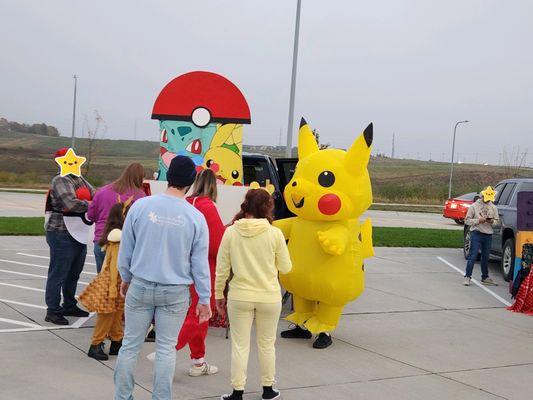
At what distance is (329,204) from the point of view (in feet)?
22.6

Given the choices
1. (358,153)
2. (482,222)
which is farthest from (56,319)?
(482,222)

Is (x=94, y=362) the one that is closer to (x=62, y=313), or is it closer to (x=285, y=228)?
(x=62, y=313)

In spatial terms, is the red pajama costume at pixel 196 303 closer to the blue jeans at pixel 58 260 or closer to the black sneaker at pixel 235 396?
the black sneaker at pixel 235 396

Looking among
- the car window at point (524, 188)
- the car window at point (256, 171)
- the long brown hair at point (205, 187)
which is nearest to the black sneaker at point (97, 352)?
the long brown hair at point (205, 187)

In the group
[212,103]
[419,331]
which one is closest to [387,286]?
[419,331]

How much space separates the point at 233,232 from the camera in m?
5.29

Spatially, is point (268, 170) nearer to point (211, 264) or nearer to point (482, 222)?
point (482, 222)

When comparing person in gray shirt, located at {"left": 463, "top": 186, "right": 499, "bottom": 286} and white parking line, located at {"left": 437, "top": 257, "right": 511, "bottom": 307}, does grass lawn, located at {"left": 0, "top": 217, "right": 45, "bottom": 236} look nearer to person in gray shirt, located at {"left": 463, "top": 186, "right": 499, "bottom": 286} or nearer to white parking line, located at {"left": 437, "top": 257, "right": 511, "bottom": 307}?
white parking line, located at {"left": 437, "top": 257, "right": 511, "bottom": 307}

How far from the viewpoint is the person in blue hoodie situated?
14.3 feet

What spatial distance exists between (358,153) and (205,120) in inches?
107

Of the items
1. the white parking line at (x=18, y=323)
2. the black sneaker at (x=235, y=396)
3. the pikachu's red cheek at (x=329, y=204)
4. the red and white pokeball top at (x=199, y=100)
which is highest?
the red and white pokeball top at (x=199, y=100)

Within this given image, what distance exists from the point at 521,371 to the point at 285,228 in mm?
2768

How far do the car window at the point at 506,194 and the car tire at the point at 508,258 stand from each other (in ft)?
2.99

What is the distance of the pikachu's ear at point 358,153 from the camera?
703 cm
